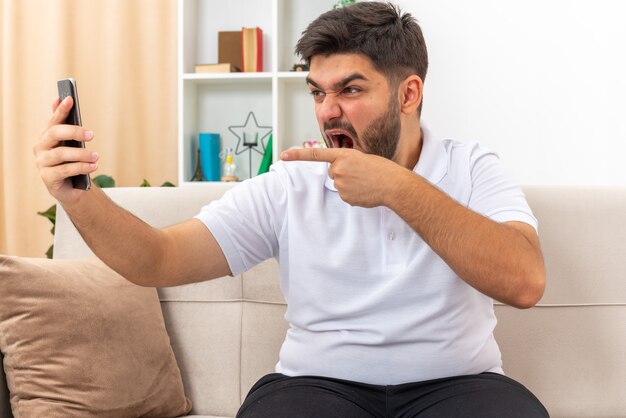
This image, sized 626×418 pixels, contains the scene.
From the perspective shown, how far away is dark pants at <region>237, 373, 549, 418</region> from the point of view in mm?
1237

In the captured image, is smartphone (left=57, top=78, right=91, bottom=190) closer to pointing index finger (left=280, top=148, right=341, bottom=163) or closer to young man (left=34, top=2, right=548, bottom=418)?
young man (left=34, top=2, right=548, bottom=418)

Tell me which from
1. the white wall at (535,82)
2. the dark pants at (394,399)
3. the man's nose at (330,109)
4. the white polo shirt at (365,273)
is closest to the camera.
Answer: the dark pants at (394,399)

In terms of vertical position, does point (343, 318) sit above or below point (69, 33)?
below

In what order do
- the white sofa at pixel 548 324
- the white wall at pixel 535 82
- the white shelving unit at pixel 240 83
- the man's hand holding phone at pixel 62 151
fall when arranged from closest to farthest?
the man's hand holding phone at pixel 62 151, the white sofa at pixel 548 324, the white wall at pixel 535 82, the white shelving unit at pixel 240 83

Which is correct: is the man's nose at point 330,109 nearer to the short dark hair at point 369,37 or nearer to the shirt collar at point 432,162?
the short dark hair at point 369,37

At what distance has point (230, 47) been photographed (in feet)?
11.4

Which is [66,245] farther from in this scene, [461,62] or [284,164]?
[461,62]

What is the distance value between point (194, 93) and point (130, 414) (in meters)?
2.24

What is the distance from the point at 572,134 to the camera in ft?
10.1

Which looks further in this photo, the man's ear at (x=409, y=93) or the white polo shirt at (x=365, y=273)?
the man's ear at (x=409, y=93)

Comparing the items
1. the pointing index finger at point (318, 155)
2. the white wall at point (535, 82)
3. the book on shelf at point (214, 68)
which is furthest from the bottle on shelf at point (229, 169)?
the pointing index finger at point (318, 155)

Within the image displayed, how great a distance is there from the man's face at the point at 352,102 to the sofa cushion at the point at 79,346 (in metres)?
0.60

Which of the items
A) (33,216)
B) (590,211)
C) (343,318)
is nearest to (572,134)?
(590,211)

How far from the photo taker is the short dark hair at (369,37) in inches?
59.5
